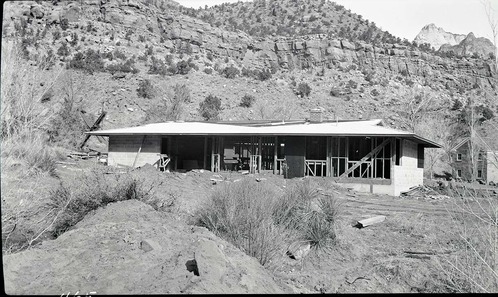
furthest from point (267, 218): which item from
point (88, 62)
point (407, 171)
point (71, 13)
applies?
point (71, 13)

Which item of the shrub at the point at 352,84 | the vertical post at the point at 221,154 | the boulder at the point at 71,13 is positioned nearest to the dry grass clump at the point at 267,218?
the vertical post at the point at 221,154

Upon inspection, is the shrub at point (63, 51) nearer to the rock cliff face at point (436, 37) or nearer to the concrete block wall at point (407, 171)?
the concrete block wall at point (407, 171)

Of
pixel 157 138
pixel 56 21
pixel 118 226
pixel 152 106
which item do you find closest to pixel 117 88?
pixel 152 106

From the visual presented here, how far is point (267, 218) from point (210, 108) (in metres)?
33.7

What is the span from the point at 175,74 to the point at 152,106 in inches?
380

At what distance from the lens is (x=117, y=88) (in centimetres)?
4306

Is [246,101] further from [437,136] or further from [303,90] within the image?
[437,136]

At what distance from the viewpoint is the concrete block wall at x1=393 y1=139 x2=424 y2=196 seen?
20.7 m

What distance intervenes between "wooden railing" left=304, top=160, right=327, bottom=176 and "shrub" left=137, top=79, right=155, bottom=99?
25311 mm

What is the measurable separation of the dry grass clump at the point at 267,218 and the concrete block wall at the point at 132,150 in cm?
1324

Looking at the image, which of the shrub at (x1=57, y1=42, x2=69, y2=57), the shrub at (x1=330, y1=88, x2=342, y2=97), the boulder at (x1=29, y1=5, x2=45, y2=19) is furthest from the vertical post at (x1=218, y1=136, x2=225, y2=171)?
the boulder at (x1=29, y1=5, x2=45, y2=19)

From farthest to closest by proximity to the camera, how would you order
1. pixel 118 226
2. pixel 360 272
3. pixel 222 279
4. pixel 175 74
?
pixel 175 74
pixel 360 272
pixel 118 226
pixel 222 279

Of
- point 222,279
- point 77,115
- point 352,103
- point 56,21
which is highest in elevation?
point 56,21

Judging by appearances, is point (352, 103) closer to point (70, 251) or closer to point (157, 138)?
point (157, 138)
